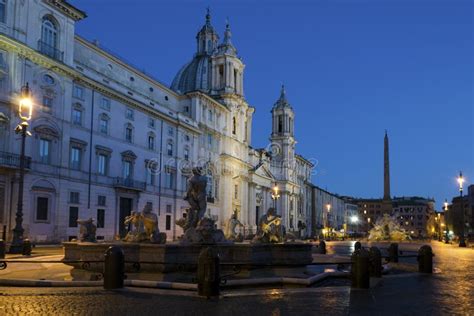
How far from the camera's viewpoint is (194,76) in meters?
87.1

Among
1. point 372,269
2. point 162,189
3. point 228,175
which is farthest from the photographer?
point 228,175

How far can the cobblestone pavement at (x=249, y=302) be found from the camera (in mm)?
9750

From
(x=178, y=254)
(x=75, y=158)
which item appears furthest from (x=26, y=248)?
(x=75, y=158)

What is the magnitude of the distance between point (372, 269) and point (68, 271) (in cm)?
952

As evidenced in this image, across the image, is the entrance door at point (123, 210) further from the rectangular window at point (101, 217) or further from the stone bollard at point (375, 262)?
the stone bollard at point (375, 262)

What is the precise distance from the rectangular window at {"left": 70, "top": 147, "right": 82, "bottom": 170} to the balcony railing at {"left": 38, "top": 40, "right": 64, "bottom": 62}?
757 cm

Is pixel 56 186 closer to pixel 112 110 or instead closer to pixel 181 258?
pixel 112 110

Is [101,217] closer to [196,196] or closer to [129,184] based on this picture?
[129,184]

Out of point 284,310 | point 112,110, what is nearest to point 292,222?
point 112,110

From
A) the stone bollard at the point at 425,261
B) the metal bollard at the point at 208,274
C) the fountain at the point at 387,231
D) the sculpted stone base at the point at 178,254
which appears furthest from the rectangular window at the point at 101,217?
the fountain at the point at 387,231

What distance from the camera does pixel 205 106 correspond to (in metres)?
70.2

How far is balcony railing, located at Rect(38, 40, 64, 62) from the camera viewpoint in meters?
39.8

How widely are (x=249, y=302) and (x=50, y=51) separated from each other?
35303mm

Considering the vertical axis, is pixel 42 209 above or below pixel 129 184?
below
